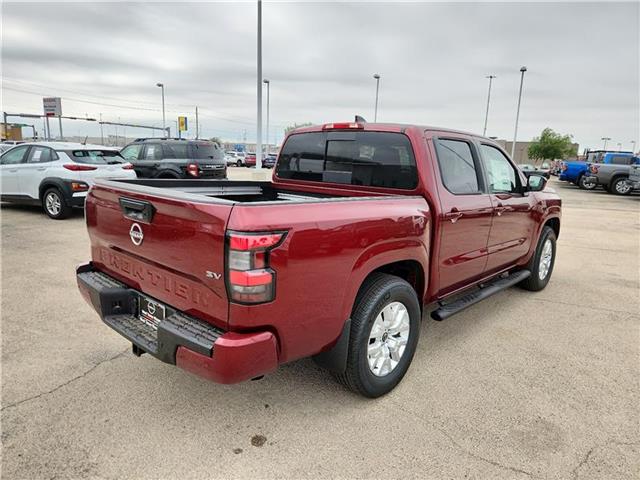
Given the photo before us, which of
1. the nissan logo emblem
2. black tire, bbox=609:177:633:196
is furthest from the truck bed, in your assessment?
black tire, bbox=609:177:633:196

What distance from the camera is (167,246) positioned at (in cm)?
243

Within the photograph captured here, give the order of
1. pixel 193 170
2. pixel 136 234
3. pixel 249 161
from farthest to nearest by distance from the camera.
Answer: pixel 249 161
pixel 193 170
pixel 136 234

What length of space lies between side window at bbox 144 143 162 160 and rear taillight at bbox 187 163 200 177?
0.92 m

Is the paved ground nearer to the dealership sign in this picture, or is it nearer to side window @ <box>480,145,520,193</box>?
side window @ <box>480,145,520,193</box>

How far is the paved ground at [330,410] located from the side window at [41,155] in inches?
228

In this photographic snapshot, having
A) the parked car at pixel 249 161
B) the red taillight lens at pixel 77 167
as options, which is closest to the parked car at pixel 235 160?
the parked car at pixel 249 161

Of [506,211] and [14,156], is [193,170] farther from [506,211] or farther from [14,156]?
[506,211]

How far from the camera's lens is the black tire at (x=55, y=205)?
905cm

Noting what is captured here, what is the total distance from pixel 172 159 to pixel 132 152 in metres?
1.32

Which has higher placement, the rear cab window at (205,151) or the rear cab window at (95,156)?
the rear cab window at (205,151)

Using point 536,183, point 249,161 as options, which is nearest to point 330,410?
point 536,183

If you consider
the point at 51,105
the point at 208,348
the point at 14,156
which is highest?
the point at 51,105

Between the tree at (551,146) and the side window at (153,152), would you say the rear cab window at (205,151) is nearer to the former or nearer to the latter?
the side window at (153,152)

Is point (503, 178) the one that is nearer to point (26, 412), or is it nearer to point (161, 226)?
point (161, 226)
